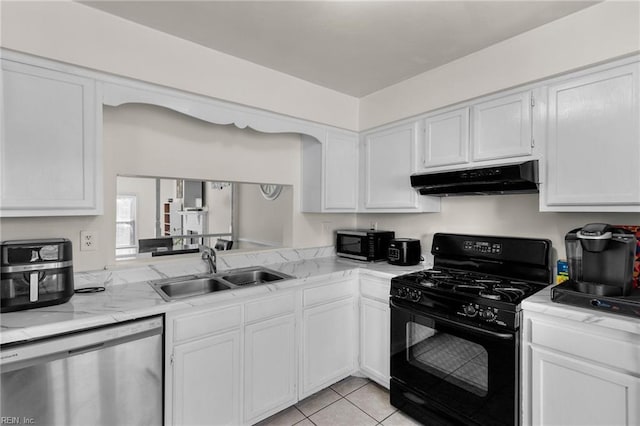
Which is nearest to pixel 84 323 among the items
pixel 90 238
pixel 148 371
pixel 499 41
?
pixel 148 371

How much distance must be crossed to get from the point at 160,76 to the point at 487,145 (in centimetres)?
214

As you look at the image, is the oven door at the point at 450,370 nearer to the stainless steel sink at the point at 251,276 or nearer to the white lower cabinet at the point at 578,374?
the white lower cabinet at the point at 578,374

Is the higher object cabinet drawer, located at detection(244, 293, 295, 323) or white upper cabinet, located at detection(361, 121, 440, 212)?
white upper cabinet, located at detection(361, 121, 440, 212)

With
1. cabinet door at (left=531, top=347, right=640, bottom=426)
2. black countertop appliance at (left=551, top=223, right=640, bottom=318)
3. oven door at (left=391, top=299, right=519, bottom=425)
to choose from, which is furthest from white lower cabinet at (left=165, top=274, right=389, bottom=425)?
black countertop appliance at (left=551, top=223, right=640, bottom=318)

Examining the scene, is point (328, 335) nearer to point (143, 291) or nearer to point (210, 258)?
point (210, 258)

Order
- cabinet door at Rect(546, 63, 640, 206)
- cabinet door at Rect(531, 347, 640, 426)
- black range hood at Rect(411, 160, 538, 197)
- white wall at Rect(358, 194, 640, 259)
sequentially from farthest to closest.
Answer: white wall at Rect(358, 194, 640, 259), black range hood at Rect(411, 160, 538, 197), cabinet door at Rect(546, 63, 640, 206), cabinet door at Rect(531, 347, 640, 426)

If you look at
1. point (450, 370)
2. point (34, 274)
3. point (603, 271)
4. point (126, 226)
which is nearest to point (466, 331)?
point (450, 370)

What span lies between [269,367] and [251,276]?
690mm

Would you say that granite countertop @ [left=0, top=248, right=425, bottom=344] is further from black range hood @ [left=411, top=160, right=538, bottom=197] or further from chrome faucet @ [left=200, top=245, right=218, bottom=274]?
black range hood @ [left=411, top=160, right=538, bottom=197]

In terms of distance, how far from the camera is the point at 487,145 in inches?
81.4

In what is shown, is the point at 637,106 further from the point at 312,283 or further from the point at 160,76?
the point at 160,76

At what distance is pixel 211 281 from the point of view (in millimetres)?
2205

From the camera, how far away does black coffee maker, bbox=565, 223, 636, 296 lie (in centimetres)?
144

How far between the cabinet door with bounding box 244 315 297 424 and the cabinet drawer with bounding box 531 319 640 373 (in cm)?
142
